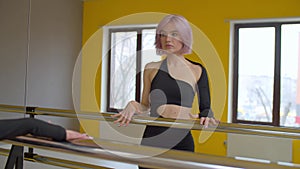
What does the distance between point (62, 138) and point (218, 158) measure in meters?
0.16

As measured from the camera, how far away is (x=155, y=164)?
309 millimetres

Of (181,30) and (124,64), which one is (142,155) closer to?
(181,30)

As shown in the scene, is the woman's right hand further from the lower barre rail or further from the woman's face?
the lower barre rail

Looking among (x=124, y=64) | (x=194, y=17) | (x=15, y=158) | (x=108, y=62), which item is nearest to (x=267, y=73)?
(x=194, y=17)

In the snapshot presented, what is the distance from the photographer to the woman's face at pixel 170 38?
630mm

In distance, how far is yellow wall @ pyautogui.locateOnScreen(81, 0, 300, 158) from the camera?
80.7 inches

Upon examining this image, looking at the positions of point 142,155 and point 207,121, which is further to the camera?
point 207,121

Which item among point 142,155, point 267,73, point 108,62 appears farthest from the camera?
point 108,62

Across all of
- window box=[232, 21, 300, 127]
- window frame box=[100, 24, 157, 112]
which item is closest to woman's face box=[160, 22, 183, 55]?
window box=[232, 21, 300, 127]

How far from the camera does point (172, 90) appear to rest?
0.63 metres

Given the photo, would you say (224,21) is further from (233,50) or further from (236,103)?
(236,103)

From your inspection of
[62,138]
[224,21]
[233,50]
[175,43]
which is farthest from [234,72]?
[62,138]

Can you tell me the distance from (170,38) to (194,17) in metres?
1.59

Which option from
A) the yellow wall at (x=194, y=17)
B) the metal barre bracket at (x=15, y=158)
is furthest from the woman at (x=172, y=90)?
the yellow wall at (x=194, y=17)
